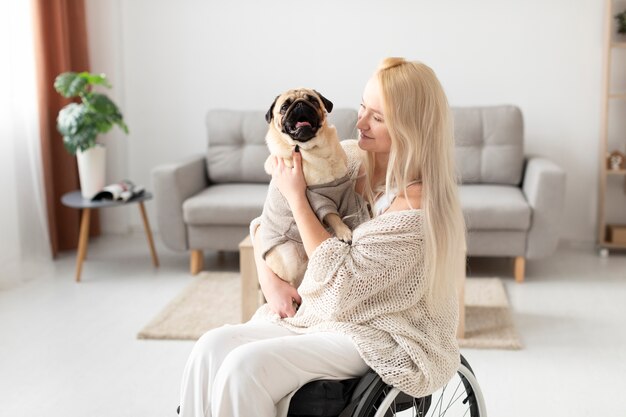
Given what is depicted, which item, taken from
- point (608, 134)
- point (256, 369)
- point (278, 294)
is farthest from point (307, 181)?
point (608, 134)

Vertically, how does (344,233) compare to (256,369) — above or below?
above

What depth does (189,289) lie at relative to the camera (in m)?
3.93

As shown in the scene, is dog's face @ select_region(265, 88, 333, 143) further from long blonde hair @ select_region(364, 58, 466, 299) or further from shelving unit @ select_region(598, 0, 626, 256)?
shelving unit @ select_region(598, 0, 626, 256)

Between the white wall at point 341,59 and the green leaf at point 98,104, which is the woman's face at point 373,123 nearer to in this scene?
the green leaf at point 98,104

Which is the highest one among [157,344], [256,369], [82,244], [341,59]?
[341,59]

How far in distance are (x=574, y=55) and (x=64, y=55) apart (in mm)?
2917

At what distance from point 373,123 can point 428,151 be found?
141 millimetres

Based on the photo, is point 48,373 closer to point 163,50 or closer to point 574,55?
point 163,50

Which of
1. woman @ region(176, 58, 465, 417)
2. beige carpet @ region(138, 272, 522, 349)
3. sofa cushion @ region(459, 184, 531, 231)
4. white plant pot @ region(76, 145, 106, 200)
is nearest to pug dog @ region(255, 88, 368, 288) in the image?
woman @ region(176, 58, 465, 417)

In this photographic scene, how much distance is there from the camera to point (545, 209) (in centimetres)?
396

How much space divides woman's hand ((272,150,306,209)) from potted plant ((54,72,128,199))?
249 cm

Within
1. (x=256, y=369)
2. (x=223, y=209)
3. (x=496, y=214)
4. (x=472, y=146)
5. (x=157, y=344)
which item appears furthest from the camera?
(x=472, y=146)

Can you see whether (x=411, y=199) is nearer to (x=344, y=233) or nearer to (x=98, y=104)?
(x=344, y=233)

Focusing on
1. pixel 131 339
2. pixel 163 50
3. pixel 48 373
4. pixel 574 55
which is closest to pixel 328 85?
pixel 163 50
